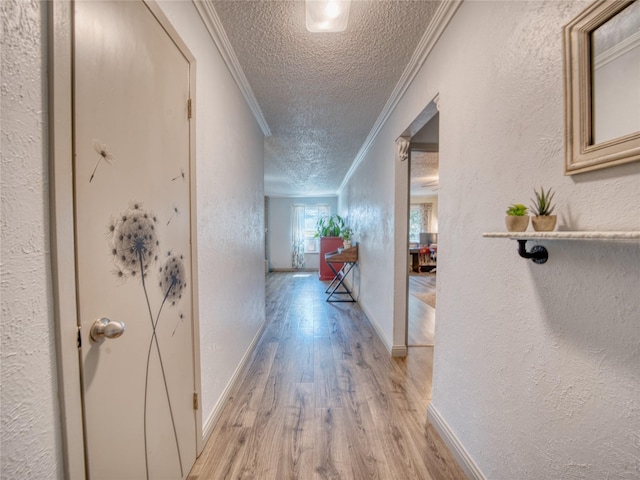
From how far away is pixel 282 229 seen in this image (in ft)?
25.3

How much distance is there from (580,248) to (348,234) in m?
4.31

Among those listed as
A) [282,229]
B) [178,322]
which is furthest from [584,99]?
[282,229]

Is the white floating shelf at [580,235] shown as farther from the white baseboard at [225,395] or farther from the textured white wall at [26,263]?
the white baseboard at [225,395]

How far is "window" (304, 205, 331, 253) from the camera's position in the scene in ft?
25.3

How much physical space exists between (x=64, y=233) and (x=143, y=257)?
294mm

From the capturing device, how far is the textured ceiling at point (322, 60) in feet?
4.48

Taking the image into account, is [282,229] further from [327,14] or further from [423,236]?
[327,14]

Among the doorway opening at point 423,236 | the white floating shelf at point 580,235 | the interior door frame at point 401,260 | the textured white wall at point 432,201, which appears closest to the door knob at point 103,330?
the white floating shelf at point 580,235

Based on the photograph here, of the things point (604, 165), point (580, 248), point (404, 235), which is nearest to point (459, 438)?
point (580, 248)

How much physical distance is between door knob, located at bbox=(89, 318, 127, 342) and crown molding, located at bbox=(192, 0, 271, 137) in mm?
1526

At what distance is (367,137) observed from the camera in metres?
3.15

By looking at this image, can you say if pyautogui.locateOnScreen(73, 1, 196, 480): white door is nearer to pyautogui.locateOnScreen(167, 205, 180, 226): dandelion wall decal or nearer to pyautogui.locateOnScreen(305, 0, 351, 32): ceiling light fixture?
pyautogui.locateOnScreen(167, 205, 180, 226): dandelion wall decal

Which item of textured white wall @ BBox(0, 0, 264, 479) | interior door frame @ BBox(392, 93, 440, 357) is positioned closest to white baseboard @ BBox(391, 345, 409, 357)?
interior door frame @ BBox(392, 93, 440, 357)

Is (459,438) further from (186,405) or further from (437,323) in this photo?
(186,405)
